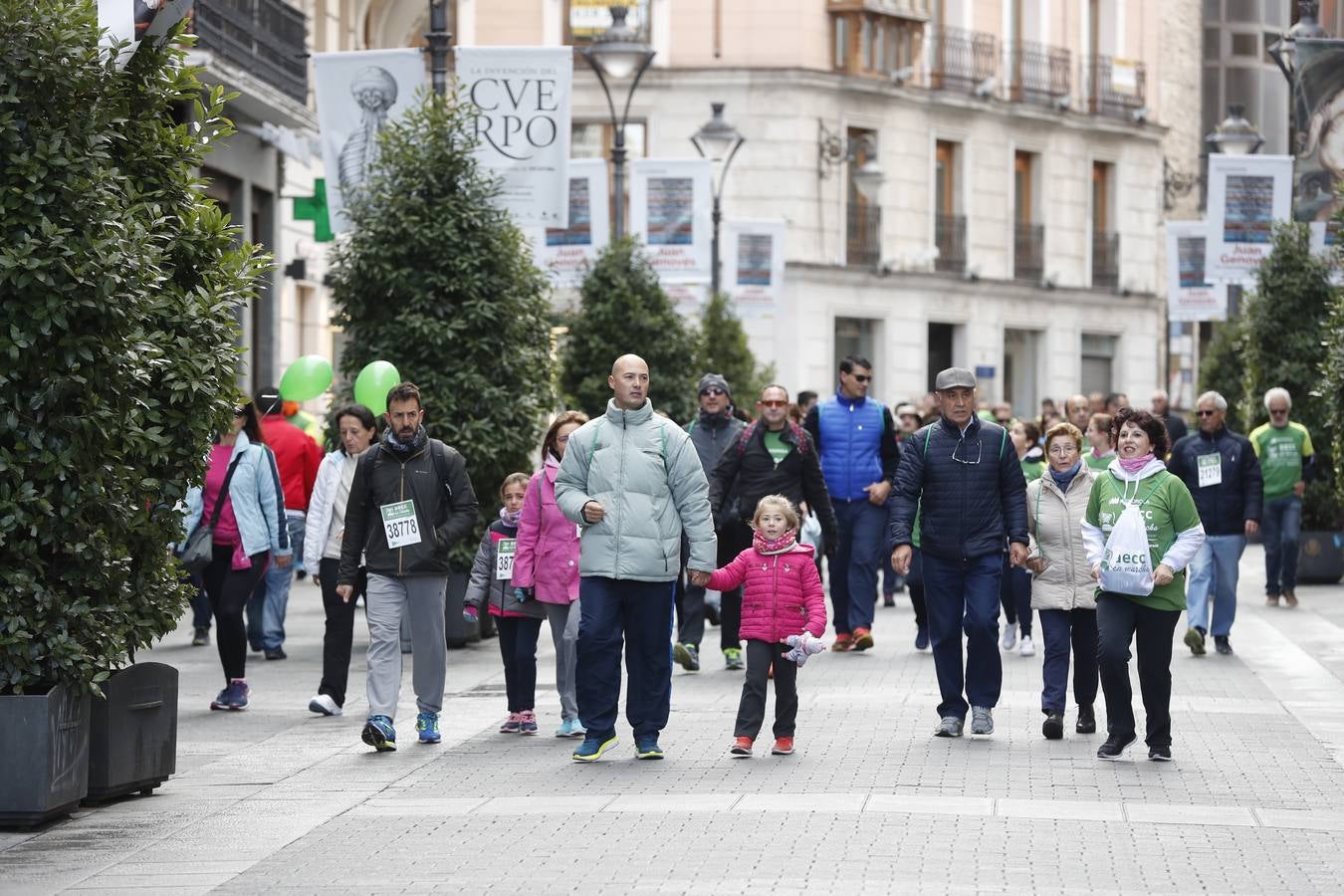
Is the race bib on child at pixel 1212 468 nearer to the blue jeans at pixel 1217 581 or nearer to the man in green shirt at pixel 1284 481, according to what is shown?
the blue jeans at pixel 1217 581

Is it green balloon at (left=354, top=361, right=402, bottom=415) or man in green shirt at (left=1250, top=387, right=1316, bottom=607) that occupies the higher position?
green balloon at (left=354, top=361, right=402, bottom=415)

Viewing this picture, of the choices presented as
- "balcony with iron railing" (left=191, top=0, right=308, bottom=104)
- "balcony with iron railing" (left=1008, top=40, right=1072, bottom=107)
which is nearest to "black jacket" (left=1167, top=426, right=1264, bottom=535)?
"balcony with iron railing" (left=191, top=0, right=308, bottom=104)

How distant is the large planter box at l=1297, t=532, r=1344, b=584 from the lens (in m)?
25.5

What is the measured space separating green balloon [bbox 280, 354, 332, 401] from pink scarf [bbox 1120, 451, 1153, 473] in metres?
9.67

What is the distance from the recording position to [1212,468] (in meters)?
18.1

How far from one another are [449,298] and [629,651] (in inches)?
274

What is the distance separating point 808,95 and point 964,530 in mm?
34243

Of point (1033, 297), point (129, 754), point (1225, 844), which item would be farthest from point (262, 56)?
point (1033, 297)

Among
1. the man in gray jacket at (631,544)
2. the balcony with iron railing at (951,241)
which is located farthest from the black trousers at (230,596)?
the balcony with iron railing at (951,241)

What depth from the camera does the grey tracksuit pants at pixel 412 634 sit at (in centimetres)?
1265

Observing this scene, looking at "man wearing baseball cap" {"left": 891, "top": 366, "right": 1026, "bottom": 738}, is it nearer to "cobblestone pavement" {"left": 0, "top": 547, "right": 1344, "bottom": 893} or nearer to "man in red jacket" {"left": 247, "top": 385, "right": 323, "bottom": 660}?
"cobblestone pavement" {"left": 0, "top": 547, "right": 1344, "bottom": 893}

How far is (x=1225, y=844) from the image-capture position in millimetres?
9375

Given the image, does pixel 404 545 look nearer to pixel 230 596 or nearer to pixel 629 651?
pixel 629 651

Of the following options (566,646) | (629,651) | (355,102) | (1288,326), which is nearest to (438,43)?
(355,102)
